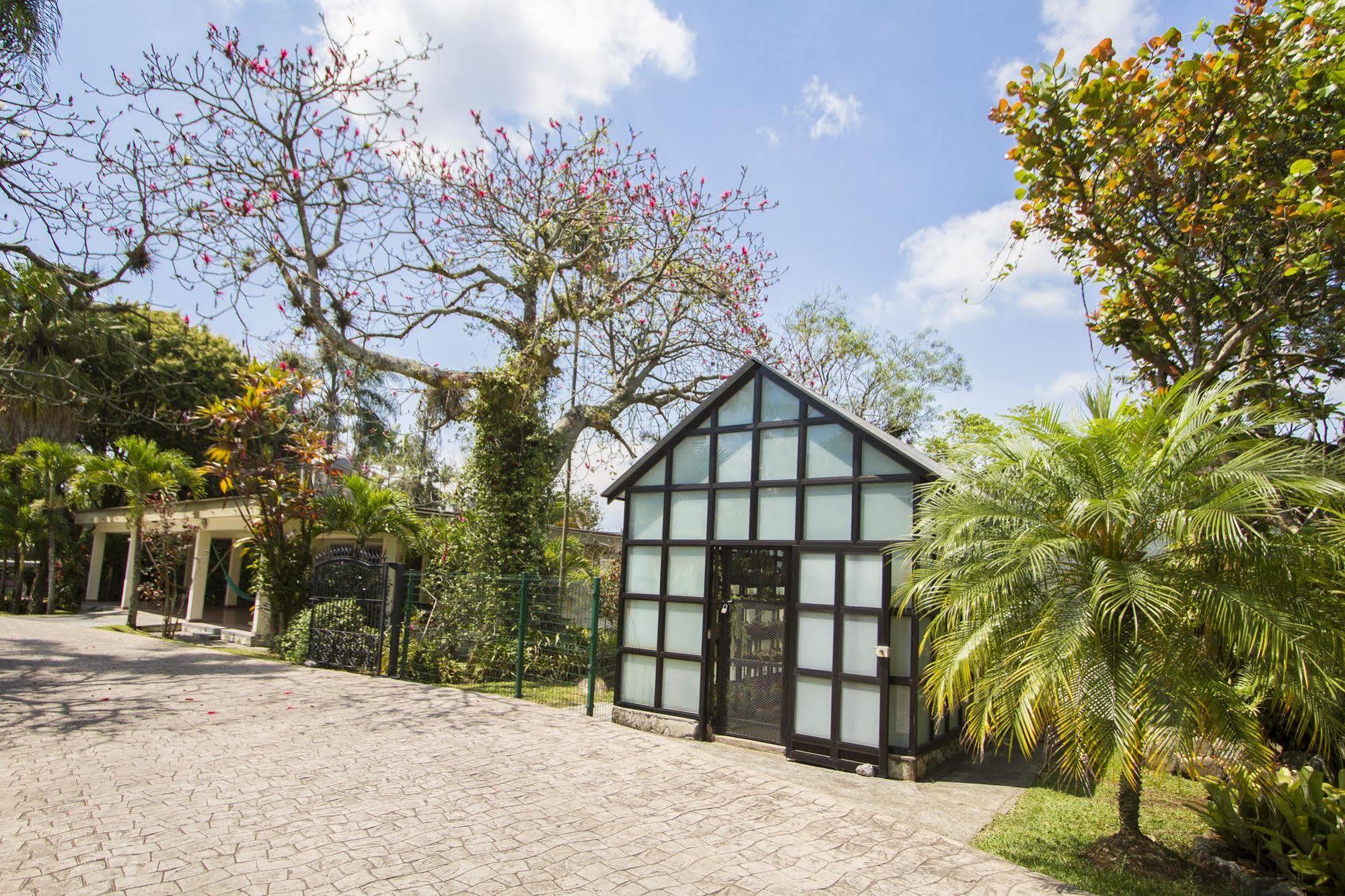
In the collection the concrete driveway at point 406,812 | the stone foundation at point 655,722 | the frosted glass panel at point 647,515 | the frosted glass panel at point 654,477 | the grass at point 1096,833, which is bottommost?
the grass at point 1096,833

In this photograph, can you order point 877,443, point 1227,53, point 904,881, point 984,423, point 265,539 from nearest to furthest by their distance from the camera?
point 904,881, point 1227,53, point 877,443, point 265,539, point 984,423

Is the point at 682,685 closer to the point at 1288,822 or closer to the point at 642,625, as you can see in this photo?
the point at 642,625

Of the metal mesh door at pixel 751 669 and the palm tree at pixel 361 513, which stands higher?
the palm tree at pixel 361 513

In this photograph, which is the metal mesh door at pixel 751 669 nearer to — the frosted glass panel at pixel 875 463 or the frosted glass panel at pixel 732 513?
the frosted glass panel at pixel 732 513

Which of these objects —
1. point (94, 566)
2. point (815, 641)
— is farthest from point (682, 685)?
point (94, 566)

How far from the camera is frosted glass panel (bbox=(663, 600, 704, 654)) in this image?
32.0ft

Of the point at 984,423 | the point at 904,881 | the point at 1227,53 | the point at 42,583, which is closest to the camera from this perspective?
the point at 904,881

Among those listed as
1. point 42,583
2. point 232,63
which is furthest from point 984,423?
point 42,583

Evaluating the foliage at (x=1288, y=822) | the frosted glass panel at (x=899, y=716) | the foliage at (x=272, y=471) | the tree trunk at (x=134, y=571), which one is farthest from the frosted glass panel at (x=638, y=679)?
the tree trunk at (x=134, y=571)

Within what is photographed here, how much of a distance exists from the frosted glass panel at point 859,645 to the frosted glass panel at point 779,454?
186 centimetres

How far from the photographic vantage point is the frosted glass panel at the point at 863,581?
8.53 metres

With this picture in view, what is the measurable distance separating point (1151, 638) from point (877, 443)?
141 inches

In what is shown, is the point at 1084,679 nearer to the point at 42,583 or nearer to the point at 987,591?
the point at 987,591

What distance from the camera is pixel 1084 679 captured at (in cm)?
553
